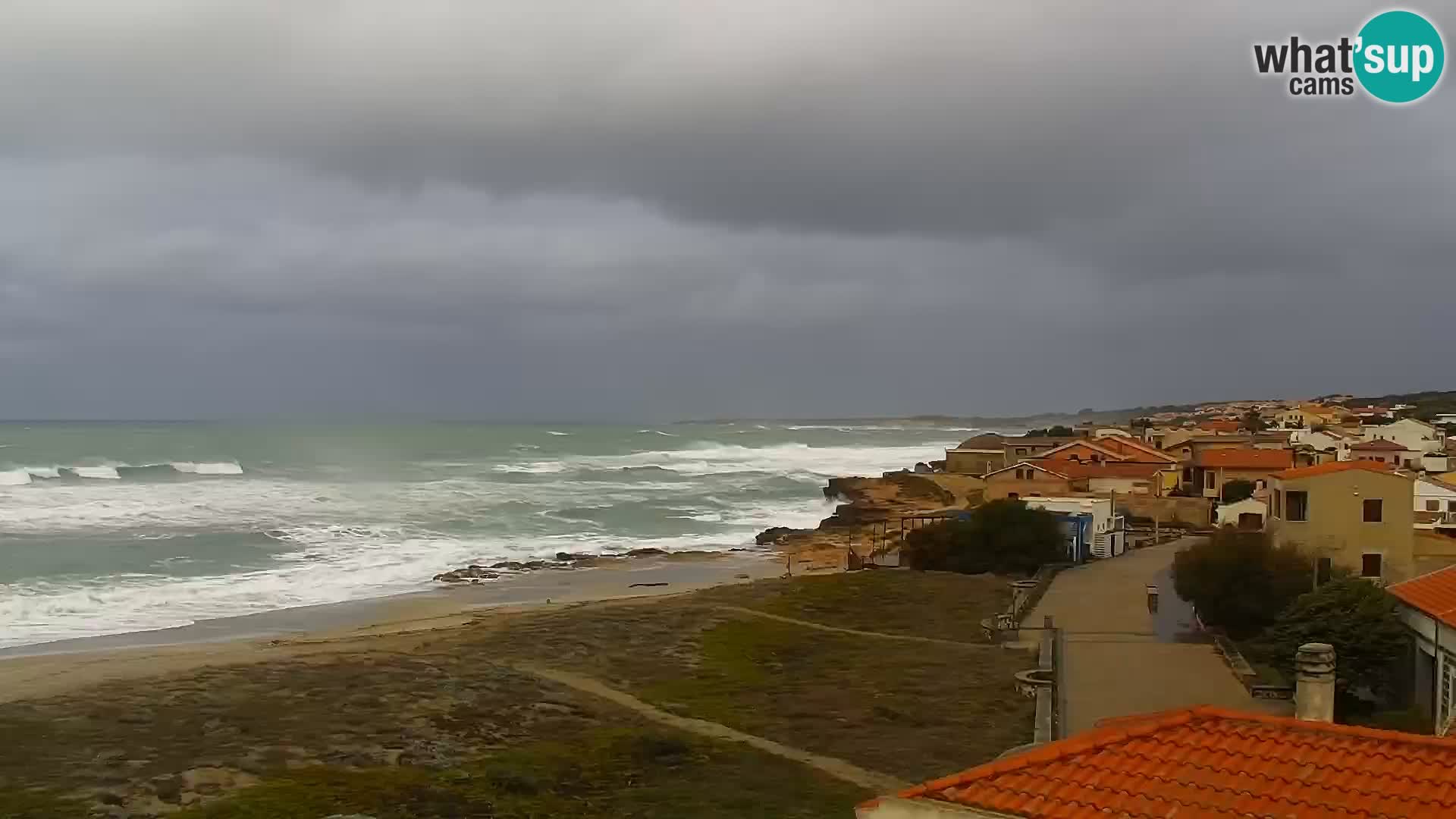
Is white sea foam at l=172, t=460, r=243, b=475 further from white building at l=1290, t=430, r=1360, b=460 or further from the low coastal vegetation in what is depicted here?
white building at l=1290, t=430, r=1360, b=460

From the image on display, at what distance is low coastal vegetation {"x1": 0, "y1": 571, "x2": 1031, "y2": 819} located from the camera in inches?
571

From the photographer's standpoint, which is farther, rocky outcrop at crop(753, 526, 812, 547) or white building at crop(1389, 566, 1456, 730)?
rocky outcrop at crop(753, 526, 812, 547)

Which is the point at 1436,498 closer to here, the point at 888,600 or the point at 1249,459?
the point at 1249,459

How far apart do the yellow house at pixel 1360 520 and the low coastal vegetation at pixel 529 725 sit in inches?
315

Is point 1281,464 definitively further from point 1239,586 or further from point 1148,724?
point 1148,724

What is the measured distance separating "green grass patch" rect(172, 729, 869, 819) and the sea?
652 inches

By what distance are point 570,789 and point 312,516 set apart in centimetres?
4397

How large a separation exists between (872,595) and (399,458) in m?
82.5

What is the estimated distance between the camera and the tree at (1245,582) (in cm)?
2570

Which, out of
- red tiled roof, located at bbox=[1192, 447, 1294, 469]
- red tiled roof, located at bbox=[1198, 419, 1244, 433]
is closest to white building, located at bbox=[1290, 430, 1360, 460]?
red tiled roof, located at bbox=[1192, 447, 1294, 469]

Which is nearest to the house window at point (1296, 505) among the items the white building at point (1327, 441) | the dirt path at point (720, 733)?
the dirt path at point (720, 733)

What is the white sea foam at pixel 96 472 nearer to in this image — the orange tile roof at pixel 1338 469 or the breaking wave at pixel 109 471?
the breaking wave at pixel 109 471

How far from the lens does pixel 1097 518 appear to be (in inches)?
1597

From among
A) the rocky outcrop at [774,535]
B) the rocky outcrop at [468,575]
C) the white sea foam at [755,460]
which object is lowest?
the white sea foam at [755,460]
